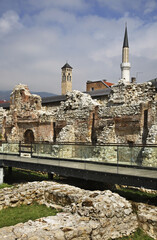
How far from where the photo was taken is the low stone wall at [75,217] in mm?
5637

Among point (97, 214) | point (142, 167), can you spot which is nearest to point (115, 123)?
point (142, 167)

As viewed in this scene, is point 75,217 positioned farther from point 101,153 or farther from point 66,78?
point 66,78

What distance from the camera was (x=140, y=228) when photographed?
23.2 ft

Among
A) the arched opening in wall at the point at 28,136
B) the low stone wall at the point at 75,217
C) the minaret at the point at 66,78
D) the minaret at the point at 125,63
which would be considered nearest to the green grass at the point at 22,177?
the low stone wall at the point at 75,217

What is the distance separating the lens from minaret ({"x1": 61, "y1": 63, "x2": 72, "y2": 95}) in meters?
71.7

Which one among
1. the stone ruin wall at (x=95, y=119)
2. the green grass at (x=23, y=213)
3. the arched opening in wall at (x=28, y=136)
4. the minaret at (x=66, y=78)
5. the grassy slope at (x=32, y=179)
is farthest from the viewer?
the minaret at (x=66, y=78)

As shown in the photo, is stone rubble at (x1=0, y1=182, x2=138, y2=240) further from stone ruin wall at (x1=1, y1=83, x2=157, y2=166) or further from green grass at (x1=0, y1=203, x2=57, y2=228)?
stone ruin wall at (x1=1, y1=83, x2=157, y2=166)

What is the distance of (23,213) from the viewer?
26.0ft

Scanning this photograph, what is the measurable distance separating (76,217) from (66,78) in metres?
67.0

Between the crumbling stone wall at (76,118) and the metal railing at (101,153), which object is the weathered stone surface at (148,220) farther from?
the crumbling stone wall at (76,118)

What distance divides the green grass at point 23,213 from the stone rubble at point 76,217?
0.22 metres

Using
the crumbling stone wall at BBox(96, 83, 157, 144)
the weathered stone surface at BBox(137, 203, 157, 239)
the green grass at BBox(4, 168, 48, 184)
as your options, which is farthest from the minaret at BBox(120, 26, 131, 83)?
the weathered stone surface at BBox(137, 203, 157, 239)

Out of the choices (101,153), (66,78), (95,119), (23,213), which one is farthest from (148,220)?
(66,78)

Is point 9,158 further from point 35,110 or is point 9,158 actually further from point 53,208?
point 35,110
